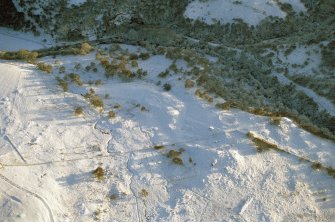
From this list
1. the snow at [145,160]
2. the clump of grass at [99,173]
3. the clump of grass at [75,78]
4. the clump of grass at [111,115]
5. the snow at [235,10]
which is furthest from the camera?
the snow at [235,10]

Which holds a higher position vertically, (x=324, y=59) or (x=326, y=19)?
(x=326, y=19)

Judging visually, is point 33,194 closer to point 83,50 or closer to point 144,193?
point 144,193

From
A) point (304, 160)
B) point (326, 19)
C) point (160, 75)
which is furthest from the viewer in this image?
point (326, 19)

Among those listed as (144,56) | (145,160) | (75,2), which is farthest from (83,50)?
(145,160)

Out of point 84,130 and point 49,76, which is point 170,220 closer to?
point 84,130

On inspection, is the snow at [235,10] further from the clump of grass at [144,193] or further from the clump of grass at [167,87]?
the clump of grass at [144,193]

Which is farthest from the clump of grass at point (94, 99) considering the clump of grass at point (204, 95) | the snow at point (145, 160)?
the clump of grass at point (204, 95)

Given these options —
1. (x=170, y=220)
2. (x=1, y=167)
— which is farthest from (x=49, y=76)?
(x=170, y=220)
